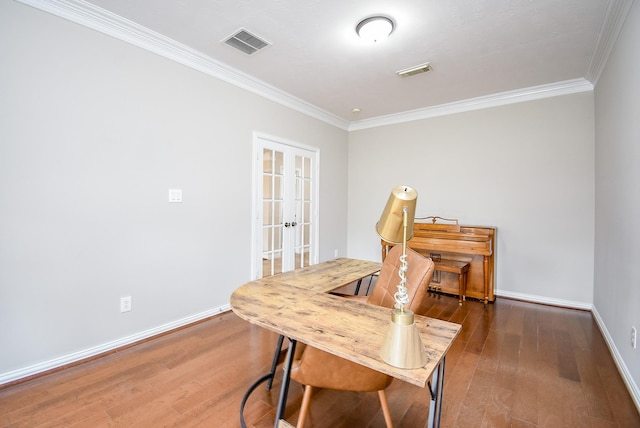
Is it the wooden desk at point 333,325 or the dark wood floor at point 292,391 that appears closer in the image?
the wooden desk at point 333,325

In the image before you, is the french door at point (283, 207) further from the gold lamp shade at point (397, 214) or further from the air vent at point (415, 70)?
the gold lamp shade at point (397, 214)

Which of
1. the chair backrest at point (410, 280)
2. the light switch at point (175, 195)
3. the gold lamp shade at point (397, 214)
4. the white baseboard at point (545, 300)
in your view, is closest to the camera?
the gold lamp shade at point (397, 214)

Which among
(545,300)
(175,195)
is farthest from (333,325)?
(545,300)

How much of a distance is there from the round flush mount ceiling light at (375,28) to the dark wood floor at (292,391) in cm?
263

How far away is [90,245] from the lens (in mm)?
2211

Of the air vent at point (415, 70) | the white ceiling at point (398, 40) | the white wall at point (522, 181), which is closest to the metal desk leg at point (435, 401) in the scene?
the white ceiling at point (398, 40)

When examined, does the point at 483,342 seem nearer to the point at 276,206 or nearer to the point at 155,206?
the point at 276,206

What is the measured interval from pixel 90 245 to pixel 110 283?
34 centimetres

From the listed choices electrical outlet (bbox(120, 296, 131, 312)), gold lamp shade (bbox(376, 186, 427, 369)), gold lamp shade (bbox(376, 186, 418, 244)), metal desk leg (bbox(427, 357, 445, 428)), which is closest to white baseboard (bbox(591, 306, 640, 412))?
metal desk leg (bbox(427, 357, 445, 428))

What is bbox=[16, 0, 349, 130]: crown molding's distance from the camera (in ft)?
6.74

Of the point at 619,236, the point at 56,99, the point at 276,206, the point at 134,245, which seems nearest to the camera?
the point at 56,99

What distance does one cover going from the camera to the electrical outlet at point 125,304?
7.80ft

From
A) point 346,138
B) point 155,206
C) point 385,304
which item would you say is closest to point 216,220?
point 155,206

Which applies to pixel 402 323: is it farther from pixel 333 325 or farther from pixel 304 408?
pixel 304 408
